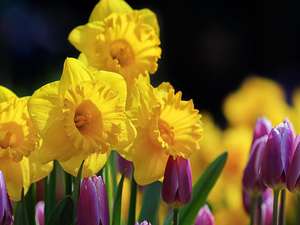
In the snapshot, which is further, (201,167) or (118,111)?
(201,167)

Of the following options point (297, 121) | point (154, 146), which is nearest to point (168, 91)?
point (154, 146)

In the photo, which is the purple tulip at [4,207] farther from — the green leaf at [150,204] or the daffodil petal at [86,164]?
the green leaf at [150,204]

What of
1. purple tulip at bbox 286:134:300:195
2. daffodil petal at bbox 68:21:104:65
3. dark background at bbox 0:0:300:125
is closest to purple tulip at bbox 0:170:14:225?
daffodil petal at bbox 68:21:104:65

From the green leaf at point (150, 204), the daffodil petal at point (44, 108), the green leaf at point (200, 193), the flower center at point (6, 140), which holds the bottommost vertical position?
the green leaf at point (150, 204)

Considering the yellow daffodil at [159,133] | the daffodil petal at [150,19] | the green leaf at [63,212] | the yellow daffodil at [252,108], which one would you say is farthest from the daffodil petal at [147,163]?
the yellow daffodil at [252,108]

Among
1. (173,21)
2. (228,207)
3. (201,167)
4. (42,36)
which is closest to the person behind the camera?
(228,207)

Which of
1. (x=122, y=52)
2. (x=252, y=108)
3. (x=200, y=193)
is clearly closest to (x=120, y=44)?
(x=122, y=52)

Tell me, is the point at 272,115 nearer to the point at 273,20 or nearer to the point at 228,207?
the point at 228,207

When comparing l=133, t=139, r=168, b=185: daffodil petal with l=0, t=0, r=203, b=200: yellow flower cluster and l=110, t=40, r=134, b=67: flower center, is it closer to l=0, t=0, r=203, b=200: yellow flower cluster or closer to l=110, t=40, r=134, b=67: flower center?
l=0, t=0, r=203, b=200: yellow flower cluster
